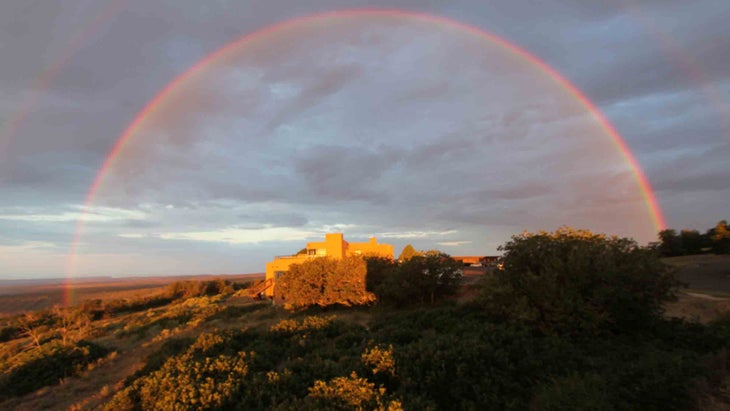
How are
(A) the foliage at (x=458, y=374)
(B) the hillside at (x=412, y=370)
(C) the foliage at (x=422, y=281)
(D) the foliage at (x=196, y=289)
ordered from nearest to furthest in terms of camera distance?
1. (A) the foliage at (x=458, y=374)
2. (B) the hillside at (x=412, y=370)
3. (C) the foliage at (x=422, y=281)
4. (D) the foliage at (x=196, y=289)

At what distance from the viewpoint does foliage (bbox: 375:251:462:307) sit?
25656mm

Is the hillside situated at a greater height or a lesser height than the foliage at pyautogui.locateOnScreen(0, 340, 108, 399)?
greater

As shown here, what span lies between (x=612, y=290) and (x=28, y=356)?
2284 centimetres

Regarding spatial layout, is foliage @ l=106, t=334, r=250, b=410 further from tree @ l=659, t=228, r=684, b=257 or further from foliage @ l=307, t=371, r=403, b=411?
tree @ l=659, t=228, r=684, b=257

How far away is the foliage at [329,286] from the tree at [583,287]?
538 inches

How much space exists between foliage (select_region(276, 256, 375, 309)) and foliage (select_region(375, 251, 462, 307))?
1.66 m

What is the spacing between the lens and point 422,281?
84.8ft

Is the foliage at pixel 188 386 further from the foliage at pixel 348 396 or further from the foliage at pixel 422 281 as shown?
the foliage at pixel 422 281

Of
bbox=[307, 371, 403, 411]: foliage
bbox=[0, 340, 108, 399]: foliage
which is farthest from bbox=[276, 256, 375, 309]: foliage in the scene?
bbox=[307, 371, 403, 411]: foliage

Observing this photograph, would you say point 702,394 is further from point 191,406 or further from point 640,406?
point 191,406

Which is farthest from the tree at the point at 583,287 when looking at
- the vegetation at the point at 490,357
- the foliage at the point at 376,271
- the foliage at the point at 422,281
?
the foliage at the point at 376,271

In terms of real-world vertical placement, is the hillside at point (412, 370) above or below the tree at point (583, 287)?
below

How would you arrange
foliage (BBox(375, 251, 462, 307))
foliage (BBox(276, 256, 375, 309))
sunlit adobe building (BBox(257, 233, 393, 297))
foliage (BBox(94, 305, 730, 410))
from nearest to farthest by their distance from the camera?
foliage (BBox(94, 305, 730, 410)), foliage (BBox(375, 251, 462, 307)), foliage (BBox(276, 256, 375, 309)), sunlit adobe building (BBox(257, 233, 393, 297))

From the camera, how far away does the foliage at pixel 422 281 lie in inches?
1010
